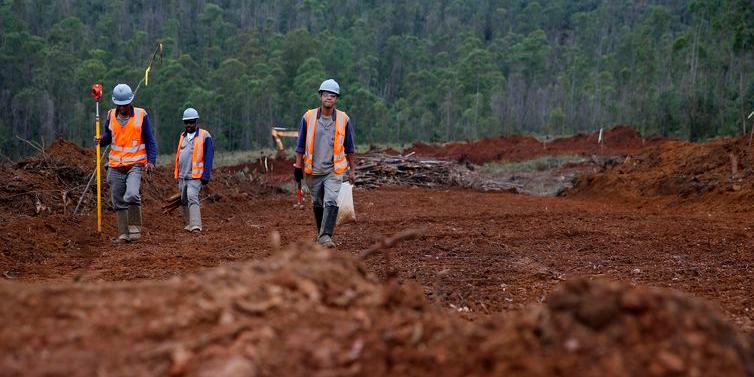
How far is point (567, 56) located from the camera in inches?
3684

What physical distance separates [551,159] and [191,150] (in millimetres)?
27426

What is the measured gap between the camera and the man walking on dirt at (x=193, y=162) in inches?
458

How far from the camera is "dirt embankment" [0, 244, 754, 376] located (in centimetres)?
276

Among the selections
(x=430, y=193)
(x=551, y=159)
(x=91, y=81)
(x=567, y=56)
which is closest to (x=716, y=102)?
(x=551, y=159)

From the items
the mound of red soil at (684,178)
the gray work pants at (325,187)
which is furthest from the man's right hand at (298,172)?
the mound of red soil at (684,178)

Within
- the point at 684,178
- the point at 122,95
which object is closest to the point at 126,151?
the point at 122,95

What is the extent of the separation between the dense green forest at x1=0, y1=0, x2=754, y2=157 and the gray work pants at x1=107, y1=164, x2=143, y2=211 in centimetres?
3332

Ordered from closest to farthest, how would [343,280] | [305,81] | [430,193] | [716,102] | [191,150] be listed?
[343,280] < [191,150] < [430,193] < [716,102] < [305,81]

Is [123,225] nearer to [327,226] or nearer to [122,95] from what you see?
[122,95]

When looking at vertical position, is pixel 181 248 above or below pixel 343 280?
below

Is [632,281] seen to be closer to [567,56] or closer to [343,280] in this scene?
[343,280]

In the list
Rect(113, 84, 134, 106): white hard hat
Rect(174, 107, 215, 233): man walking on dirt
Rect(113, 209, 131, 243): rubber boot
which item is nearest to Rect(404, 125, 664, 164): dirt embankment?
Rect(174, 107, 215, 233): man walking on dirt

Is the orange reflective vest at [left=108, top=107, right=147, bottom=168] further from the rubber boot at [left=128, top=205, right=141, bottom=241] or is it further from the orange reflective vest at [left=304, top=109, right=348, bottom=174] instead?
the orange reflective vest at [left=304, top=109, right=348, bottom=174]

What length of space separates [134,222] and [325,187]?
2.98 m
